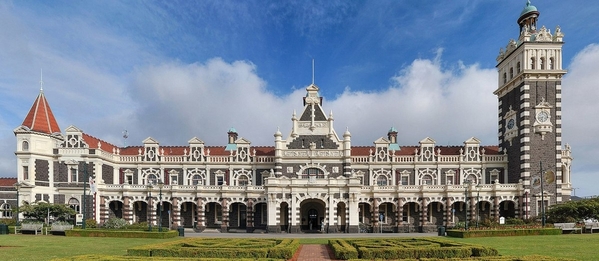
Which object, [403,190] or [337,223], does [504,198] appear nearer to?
[403,190]

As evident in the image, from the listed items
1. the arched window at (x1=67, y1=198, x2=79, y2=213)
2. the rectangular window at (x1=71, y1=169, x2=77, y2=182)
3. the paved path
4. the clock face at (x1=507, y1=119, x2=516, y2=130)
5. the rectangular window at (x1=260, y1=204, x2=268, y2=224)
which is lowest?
the rectangular window at (x1=260, y1=204, x2=268, y2=224)

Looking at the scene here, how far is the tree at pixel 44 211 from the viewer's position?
4531cm

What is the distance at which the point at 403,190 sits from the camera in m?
52.1

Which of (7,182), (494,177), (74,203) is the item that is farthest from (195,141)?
(494,177)

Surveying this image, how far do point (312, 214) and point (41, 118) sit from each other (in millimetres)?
43065

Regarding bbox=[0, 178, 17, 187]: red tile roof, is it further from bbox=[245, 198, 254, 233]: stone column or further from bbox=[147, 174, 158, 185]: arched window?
bbox=[245, 198, 254, 233]: stone column

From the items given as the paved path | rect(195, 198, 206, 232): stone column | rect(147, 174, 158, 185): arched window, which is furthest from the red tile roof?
the paved path

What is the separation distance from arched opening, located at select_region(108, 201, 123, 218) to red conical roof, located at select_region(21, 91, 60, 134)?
1411cm

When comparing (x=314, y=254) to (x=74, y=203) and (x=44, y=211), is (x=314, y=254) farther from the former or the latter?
(x=74, y=203)

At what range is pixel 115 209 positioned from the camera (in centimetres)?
5428

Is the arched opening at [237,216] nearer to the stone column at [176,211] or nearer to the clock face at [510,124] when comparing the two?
the stone column at [176,211]

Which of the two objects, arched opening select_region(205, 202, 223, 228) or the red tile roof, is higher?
the red tile roof

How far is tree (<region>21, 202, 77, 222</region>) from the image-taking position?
45.3 meters

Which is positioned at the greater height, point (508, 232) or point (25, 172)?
point (25, 172)
